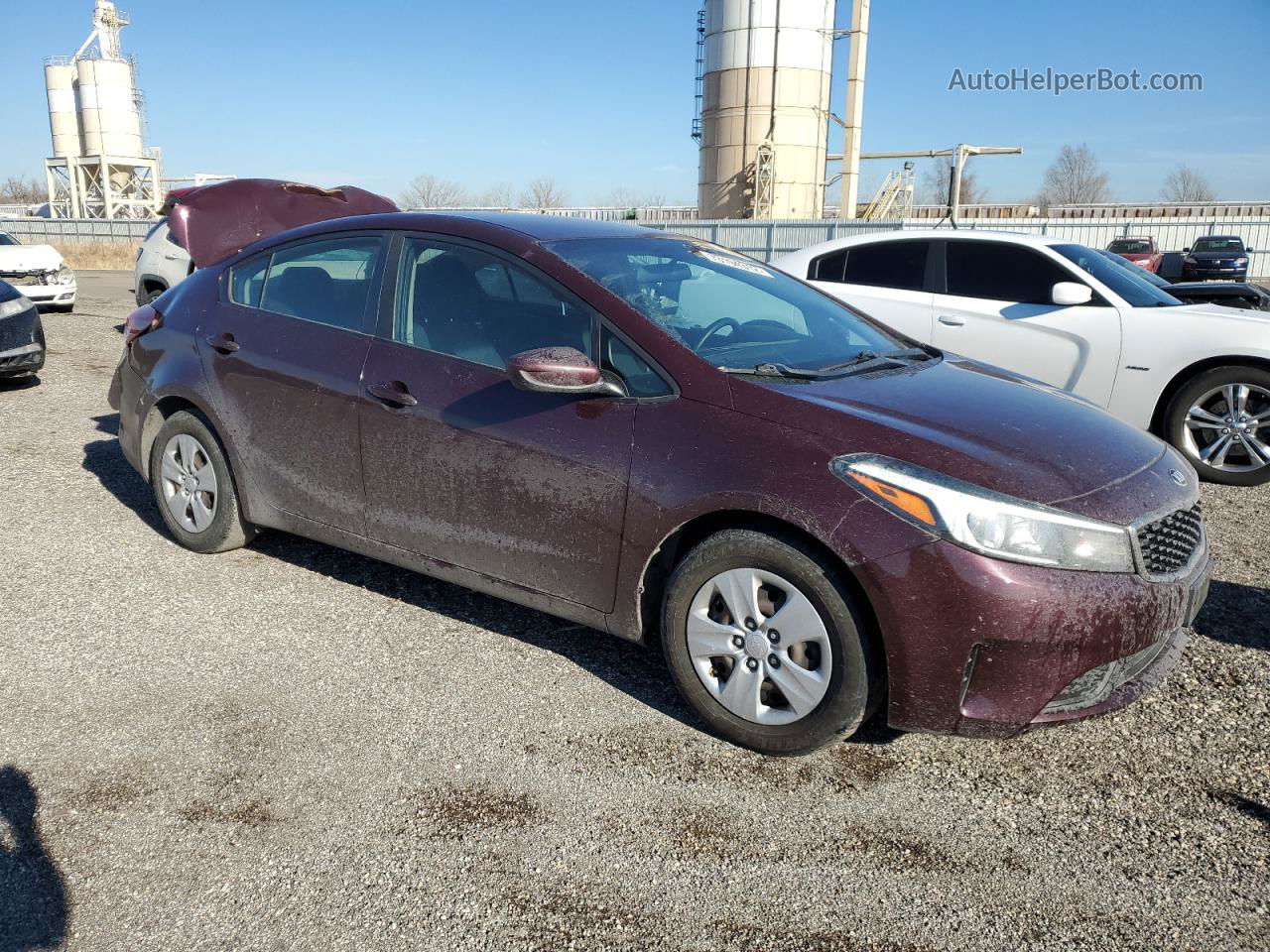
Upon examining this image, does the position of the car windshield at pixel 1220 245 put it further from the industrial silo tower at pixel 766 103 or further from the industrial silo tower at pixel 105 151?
the industrial silo tower at pixel 105 151

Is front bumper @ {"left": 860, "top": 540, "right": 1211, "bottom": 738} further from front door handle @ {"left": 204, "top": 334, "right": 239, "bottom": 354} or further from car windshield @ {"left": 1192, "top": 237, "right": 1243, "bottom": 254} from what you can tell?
car windshield @ {"left": 1192, "top": 237, "right": 1243, "bottom": 254}

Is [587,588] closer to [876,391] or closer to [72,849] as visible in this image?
[876,391]

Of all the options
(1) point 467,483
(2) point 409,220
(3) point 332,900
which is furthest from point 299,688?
(2) point 409,220

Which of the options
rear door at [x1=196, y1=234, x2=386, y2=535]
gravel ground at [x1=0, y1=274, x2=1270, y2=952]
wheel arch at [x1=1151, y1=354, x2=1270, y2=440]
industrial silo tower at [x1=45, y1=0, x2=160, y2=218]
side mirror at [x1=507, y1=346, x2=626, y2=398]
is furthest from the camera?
industrial silo tower at [x1=45, y1=0, x2=160, y2=218]

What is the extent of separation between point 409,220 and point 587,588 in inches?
71.0

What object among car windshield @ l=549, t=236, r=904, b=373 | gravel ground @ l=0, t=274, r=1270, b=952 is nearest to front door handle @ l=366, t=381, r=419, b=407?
car windshield @ l=549, t=236, r=904, b=373

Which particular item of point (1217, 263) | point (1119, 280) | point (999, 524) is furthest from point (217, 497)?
point (1217, 263)

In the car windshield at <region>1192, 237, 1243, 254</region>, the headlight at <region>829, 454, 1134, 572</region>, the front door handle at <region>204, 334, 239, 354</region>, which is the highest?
the car windshield at <region>1192, 237, 1243, 254</region>

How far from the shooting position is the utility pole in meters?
32.0

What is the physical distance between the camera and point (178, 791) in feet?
9.91

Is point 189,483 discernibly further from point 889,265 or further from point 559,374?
point 889,265

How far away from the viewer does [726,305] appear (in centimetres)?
395

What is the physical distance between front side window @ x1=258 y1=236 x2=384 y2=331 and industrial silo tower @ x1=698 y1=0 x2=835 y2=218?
28.6 metres

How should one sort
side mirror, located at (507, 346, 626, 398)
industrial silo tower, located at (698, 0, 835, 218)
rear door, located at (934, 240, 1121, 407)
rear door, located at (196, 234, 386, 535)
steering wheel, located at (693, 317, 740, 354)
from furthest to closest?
industrial silo tower, located at (698, 0, 835, 218) → rear door, located at (934, 240, 1121, 407) → rear door, located at (196, 234, 386, 535) → steering wheel, located at (693, 317, 740, 354) → side mirror, located at (507, 346, 626, 398)
